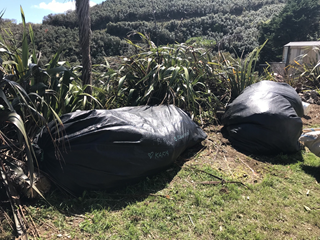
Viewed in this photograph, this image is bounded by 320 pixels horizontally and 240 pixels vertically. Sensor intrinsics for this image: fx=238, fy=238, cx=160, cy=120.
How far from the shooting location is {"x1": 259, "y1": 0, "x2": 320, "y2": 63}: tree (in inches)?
912

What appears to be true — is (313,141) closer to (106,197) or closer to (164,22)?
(106,197)

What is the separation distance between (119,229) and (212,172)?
123 cm

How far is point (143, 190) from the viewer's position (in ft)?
7.55

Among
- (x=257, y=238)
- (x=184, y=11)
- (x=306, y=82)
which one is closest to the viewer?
(x=257, y=238)

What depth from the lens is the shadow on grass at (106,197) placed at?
2025 millimetres

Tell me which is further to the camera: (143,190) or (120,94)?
(120,94)

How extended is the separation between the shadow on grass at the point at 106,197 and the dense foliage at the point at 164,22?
729 inches

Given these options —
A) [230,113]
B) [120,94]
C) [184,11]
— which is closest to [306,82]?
[230,113]

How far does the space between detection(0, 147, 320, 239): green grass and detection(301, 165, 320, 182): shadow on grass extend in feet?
0.19

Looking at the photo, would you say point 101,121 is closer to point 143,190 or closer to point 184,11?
point 143,190

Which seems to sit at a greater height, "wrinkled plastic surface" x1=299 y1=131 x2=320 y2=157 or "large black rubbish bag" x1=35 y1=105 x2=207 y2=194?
"large black rubbish bag" x1=35 y1=105 x2=207 y2=194

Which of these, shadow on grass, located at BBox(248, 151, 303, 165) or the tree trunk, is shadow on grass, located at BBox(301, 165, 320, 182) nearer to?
shadow on grass, located at BBox(248, 151, 303, 165)

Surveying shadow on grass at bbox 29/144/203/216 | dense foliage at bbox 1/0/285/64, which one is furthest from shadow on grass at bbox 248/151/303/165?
dense foliage at bbox 1/0/285/64

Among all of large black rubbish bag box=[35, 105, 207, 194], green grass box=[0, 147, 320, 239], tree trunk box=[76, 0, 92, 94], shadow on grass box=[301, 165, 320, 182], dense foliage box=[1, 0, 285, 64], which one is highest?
dense foliage box=[1, 0, 285, 64]
